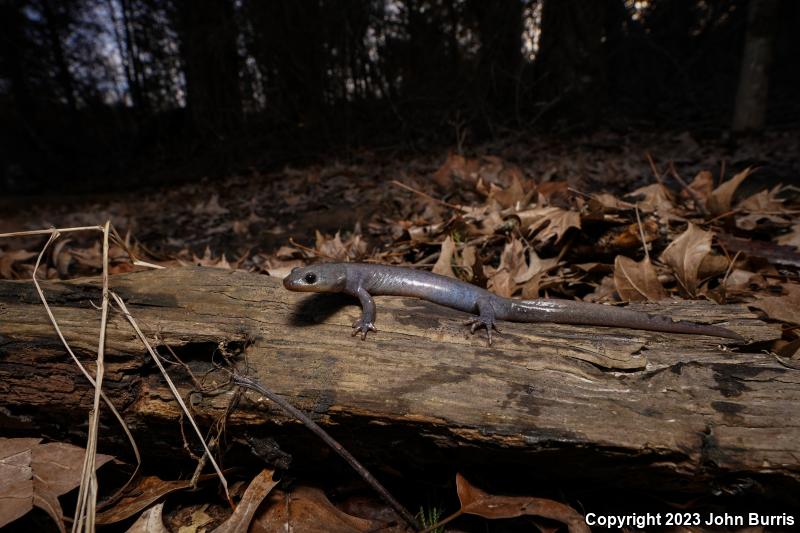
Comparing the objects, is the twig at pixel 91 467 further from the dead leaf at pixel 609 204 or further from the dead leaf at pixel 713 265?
the dead leaf at pixel 713 265

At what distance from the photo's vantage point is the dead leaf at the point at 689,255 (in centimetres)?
310

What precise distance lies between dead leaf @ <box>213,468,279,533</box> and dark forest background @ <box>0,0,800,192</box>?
914 cm

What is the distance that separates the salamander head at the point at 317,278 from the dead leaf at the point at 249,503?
1209mm

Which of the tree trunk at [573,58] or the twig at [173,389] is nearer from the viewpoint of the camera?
the twig at [173,389]

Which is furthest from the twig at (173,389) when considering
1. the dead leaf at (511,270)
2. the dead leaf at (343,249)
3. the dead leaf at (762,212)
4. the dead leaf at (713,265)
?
the dead leaf at (762,212)

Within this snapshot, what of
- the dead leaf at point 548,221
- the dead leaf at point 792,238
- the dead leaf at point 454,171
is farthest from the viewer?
the dead leaf at point 454,171

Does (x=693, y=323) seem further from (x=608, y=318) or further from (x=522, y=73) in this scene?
(x=522, y=73)

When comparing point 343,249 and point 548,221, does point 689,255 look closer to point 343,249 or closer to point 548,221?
point 548,221

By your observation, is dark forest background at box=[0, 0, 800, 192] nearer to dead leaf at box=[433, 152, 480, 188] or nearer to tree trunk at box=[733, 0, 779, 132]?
tree trunk at box=[733, 0, 779, 132]

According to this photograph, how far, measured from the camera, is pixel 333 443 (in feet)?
6.30

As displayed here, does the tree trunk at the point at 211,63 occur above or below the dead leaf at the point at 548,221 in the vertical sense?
above

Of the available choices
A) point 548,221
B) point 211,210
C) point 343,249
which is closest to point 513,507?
point 548,221

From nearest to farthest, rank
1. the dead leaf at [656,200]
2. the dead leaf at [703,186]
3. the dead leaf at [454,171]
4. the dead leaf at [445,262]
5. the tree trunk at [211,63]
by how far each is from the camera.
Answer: the dead leaf at [445,262] → the dead leaf at [656,200] → the dead leaf at [703,186] → the dead leaf at [454,171] → the tree trunk at [211,63]

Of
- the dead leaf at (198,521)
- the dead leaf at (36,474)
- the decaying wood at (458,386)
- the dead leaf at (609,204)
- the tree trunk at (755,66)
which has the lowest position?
the dead leaf at (198,521)
